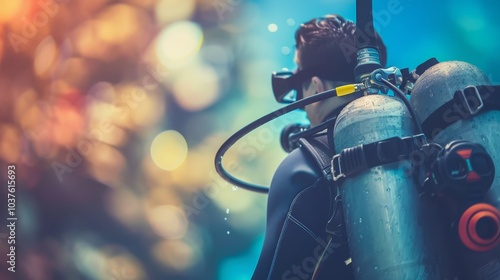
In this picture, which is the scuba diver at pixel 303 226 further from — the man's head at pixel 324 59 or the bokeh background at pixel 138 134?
the bokeh background at pixel 138 134

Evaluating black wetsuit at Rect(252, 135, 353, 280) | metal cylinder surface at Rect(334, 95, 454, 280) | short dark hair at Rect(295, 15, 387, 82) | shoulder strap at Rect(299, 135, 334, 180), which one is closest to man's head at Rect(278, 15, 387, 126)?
short dark hair at Rect(295, 15, 387, 82)

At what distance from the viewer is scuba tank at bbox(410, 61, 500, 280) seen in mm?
1126

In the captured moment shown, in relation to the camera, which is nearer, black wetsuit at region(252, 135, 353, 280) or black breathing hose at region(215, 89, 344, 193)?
black wetsuit at region(252, 135, 353, 280)

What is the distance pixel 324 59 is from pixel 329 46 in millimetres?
82

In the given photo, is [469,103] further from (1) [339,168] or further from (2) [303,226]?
(2) [303,226]

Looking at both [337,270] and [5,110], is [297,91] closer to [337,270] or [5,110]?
[337,270]

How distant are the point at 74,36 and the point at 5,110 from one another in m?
0.94

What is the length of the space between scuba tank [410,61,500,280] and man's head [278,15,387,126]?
0.61 m

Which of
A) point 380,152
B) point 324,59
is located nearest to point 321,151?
point 380,152

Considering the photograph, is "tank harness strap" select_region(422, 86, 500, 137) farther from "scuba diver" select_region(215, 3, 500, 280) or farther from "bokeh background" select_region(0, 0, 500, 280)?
"bokeh background" select_region(0, 0, 500, 280)

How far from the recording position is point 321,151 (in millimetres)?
1652

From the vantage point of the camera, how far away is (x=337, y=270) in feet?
5.05

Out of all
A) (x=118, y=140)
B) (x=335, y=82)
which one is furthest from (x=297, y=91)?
(x=118, y=140)

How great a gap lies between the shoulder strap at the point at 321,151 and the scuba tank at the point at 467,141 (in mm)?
367
